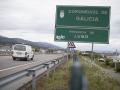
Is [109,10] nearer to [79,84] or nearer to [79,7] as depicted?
[79,7]

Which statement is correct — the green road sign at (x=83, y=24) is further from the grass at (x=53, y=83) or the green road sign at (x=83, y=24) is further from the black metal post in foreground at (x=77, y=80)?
the black metal post in foreground at (x=77, y=80)

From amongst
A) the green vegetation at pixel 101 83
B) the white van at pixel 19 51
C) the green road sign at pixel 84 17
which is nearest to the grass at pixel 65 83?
the green vegetation at pixel 101 83

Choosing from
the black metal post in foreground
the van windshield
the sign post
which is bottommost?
the black metal post in foreground

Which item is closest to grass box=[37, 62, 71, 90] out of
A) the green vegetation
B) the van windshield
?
the green vegetation

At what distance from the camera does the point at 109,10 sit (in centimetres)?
1459

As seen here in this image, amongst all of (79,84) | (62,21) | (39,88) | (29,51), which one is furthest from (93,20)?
(29,51)

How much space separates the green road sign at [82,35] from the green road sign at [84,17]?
0.77ft

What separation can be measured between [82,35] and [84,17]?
83 cm

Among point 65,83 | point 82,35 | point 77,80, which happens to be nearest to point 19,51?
point 82,35

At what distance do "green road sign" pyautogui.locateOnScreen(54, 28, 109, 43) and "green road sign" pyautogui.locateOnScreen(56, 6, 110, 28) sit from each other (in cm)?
23

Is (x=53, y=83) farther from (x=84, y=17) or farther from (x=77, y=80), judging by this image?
(x=77, y=80)

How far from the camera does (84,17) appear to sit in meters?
14.7

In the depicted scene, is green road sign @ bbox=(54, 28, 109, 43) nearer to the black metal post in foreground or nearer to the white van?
the black metal post in foreground

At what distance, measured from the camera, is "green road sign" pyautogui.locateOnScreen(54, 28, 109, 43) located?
48.0 ft
